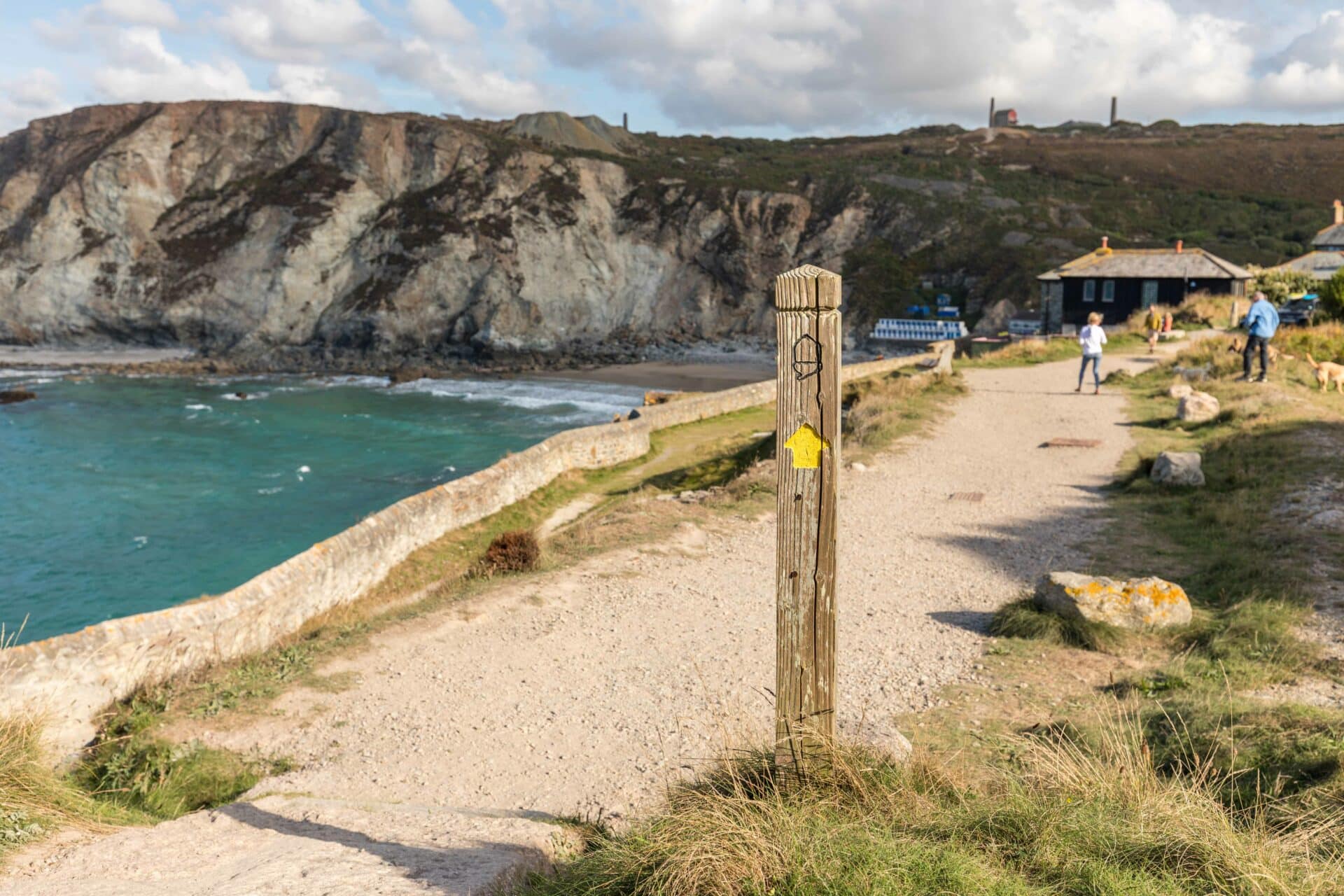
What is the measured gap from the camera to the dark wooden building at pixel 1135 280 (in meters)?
38.0

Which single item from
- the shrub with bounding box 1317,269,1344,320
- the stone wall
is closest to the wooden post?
the stone wall

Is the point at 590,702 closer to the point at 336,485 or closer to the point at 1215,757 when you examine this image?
the point at 1215,757

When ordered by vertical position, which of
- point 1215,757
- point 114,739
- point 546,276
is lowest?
point 114,739

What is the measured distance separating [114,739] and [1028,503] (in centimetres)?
1079

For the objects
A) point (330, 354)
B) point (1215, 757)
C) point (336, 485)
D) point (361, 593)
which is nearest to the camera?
point (1215, 757)

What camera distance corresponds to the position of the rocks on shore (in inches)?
1770

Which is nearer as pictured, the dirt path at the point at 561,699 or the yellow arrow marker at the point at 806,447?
the yellow arrow marker at the point at 806,447

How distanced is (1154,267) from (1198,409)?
972 inches

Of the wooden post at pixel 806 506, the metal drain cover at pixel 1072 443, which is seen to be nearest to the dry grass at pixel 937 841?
the wooden post at pixel 806 506

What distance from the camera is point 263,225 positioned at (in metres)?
65.2

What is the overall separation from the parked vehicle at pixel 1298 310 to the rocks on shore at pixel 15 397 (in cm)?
5279

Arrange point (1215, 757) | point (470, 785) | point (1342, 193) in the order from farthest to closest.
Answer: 1. point (1342, 193)
2. point (470, 785)
3. point (1215, 757)

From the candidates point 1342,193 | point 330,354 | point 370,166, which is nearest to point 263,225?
point 370,166

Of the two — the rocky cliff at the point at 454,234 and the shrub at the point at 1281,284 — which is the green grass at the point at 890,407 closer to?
the shrub at the point at 1281,284
